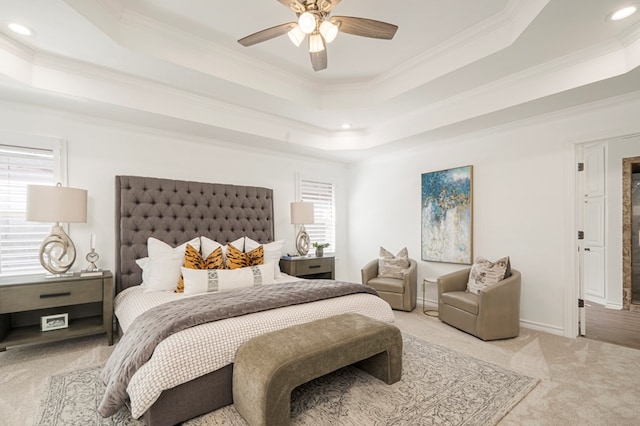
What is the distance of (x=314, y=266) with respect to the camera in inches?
171

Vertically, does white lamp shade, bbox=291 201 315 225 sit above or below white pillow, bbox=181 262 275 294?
above

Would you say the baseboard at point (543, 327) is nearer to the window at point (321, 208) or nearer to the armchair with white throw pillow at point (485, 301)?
the armchair with white throw pillow at point (485, 301)

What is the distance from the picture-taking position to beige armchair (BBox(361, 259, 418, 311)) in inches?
159

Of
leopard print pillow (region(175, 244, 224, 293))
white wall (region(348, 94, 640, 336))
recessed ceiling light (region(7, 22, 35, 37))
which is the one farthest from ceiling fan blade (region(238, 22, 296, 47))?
white wall (region(348, 94, 640, 336))

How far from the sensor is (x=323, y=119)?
3.99 meters

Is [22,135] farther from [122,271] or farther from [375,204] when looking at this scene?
[375,204]

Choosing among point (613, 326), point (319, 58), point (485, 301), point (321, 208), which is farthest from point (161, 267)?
point (613, 326)

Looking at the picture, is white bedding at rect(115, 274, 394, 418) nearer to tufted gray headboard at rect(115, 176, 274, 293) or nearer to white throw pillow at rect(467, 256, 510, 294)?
tufted gray headboard at rect(115, 176, 274, 293)

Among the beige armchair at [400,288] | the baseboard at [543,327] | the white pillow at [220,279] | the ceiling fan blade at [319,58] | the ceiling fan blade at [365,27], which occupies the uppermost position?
the ceiling fan blade at [365,27]

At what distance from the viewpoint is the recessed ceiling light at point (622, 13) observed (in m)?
2.09

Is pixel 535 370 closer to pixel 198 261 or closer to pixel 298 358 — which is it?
pixel 298 358

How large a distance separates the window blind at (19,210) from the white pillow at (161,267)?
1044mm

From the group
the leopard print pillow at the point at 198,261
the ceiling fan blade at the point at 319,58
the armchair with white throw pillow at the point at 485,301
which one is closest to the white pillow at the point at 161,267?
the leopard print pillow at the point at 198,261

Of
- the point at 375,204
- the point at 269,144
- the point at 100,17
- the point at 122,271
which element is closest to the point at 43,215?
the point at 122,271
